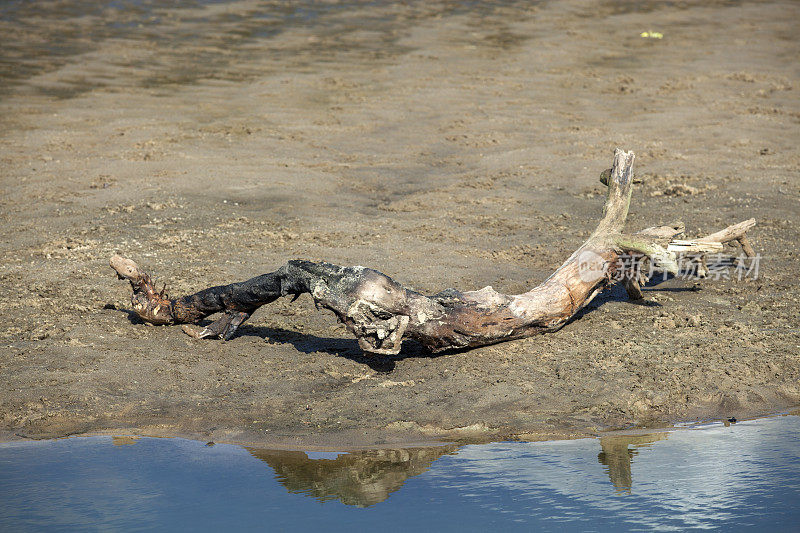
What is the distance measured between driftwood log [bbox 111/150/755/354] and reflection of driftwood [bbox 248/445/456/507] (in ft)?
2.72

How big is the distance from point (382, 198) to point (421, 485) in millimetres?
5319

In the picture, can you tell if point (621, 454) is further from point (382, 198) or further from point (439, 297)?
point (382, 198)

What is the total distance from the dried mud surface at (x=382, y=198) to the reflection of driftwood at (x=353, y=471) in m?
0.16

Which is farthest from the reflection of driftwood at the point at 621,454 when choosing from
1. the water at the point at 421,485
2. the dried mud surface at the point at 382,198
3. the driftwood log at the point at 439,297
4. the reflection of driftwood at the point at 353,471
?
the driftwood log at the point at 439,297

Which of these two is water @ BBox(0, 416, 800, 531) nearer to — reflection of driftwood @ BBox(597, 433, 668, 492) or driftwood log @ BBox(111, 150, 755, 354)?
reflection of driftwood @ BBox(597, 433, 668, 492)

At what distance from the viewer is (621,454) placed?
15.3 ft

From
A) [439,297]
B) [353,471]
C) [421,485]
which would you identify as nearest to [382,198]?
[439,297]

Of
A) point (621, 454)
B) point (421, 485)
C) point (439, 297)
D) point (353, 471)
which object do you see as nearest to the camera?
point (421, 485)

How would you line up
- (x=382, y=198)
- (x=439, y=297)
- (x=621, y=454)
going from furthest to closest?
(x=382, y=198) → (x=439, y=297) → (x=621, y=454)

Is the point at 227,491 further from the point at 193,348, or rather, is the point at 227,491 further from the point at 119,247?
the point at 119,247

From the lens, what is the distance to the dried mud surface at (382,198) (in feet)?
17.5

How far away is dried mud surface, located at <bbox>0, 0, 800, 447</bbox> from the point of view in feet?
17.5

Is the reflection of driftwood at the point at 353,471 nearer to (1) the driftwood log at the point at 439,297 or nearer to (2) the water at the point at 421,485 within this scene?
(2) the water at the point at 421,485

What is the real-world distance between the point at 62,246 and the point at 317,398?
3719mm
